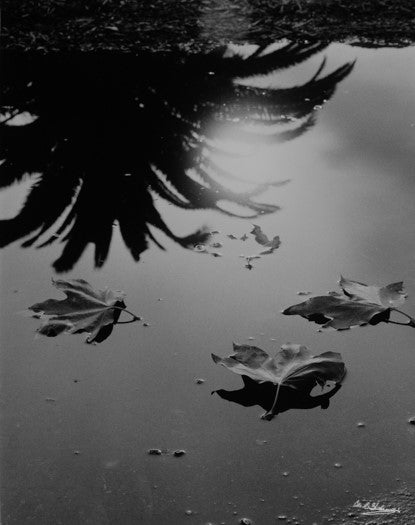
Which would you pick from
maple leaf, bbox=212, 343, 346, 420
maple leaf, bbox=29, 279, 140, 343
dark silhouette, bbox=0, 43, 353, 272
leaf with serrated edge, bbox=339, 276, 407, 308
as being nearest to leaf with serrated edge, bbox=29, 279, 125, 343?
maple leaf, bbox=29, 279, 140, 343

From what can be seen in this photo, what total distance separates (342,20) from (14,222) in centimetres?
254

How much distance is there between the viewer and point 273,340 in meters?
1.83

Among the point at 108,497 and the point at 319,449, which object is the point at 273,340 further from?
the point at 108,497

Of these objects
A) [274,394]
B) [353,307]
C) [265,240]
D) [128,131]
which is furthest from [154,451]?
[128,131]

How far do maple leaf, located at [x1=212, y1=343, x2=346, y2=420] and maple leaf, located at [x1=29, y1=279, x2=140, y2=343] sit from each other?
1.16ft

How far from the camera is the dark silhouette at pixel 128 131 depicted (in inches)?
97.2

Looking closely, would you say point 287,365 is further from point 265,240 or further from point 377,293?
point 265,240

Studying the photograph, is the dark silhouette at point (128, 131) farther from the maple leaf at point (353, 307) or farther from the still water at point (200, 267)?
the maple leaf at point (353, 307)

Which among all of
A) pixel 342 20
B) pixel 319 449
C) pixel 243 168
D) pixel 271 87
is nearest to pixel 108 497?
pixel 319 449

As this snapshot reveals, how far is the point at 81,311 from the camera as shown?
1.95 m

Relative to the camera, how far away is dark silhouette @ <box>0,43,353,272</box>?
8.10 feet

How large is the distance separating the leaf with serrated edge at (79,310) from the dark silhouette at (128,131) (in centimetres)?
22

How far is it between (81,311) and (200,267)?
392 millimetres
